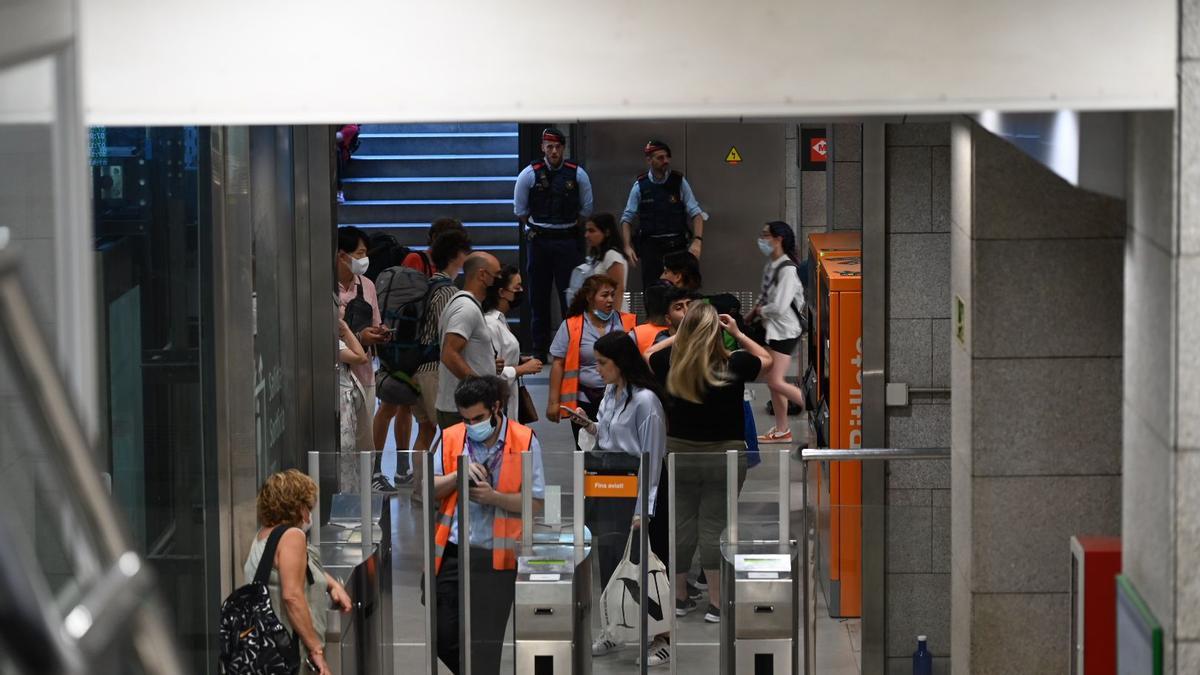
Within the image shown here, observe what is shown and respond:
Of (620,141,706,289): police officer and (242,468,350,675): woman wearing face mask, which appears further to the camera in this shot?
(620,141,706,289): police officer

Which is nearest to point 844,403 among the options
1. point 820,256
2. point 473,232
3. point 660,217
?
point 820,256

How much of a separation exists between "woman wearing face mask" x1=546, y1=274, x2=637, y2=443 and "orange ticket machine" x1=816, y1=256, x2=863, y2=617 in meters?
1.74

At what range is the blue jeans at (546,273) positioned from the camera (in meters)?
15.7

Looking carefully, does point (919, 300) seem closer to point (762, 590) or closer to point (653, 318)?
point (653, 318)

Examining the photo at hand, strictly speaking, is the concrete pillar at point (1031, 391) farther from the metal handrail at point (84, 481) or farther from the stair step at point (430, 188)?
the stair step at point (430, 188)

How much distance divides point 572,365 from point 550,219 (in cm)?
442

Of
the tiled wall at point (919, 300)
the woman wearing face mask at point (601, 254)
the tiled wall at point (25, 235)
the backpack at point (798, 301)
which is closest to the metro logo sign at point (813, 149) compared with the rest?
the backpack at point (798, 301)

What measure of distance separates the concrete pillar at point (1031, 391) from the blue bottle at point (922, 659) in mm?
1662

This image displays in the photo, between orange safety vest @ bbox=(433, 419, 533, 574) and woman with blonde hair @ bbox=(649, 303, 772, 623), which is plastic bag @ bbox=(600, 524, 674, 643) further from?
woman with blonde hair @ bbox=(649, 303, 772, 623)

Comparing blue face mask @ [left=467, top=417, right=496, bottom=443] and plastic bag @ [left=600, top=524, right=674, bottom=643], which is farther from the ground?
blue face mask @ [left=467, top=417, right=496, bottom=443]

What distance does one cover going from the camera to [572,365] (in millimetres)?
11336

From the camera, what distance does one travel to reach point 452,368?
35.4 feet

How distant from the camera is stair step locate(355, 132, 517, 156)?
18.9 m

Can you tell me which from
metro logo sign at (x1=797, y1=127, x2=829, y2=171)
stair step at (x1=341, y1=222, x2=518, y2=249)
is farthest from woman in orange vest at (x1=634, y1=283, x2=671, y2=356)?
stair step at (x1=341, y1=222, x2=518, y2=249)
